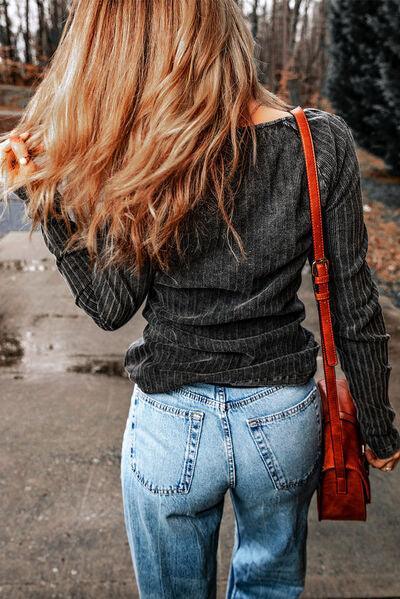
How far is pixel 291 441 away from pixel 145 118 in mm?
778

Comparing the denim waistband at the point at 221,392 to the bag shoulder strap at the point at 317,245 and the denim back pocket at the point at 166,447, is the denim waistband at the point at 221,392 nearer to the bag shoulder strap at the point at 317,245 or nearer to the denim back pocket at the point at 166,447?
the denim back pocket at the point at 166,447

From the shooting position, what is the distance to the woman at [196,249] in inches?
48.2

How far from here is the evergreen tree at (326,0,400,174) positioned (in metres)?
7.98

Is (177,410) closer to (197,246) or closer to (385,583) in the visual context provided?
(197,246)

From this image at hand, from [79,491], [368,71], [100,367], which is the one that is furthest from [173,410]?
[368,71]

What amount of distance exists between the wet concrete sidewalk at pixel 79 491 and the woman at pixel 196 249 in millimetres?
956

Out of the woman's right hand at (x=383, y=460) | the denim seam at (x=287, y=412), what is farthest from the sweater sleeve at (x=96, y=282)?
the woman's right hand at (x=383, y=460)

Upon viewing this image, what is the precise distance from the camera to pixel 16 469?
9.80 ft

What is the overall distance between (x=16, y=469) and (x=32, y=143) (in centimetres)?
206

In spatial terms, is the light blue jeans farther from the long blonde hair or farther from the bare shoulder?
the bare shoulder

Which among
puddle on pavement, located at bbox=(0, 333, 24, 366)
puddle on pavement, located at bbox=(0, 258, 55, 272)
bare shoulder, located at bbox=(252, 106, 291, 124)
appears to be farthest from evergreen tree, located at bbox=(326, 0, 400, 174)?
bare shoulder, located at bbox=(252, 106, 291, 124)

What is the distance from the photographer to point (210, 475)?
1.38 m

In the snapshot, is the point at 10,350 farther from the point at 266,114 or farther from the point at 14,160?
the point at 266,114

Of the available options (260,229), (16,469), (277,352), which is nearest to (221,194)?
(260,229)
